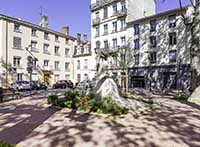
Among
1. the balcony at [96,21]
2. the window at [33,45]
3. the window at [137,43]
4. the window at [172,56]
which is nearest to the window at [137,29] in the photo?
the window at [137,43]

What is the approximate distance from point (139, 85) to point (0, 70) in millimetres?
20599

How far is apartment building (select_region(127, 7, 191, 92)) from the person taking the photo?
100.0ft

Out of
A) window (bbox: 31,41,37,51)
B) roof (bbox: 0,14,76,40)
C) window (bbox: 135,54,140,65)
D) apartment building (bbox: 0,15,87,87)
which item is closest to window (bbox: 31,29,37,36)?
apartment building (bbox: 0,15,87,87)

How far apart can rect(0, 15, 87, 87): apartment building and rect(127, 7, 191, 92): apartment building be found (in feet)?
47.7

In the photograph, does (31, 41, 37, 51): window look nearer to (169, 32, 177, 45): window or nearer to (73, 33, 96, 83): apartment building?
(73, 33, 96, 83): apartment building

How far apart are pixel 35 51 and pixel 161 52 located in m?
20.6

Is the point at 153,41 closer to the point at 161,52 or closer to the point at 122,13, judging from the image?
the point at 161,52

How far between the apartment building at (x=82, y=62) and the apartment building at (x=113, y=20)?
3091mm

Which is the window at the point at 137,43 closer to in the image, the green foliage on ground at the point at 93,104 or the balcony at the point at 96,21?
the balcony at the point at 96,21

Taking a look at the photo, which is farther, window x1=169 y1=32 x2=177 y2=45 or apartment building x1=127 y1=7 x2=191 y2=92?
window x1=169 y1=32 x2=177 y2=45

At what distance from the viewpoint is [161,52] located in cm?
3303

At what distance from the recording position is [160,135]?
7238 millimetres

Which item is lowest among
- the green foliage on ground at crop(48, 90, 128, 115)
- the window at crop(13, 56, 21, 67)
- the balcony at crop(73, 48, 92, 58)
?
the green foliage on ground at crop(48, 90, 128, 115)

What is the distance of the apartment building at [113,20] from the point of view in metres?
38.4
